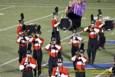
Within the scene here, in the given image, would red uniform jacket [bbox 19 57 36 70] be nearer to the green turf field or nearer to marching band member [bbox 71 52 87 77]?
marching band member [bbox 71 52 87 77]

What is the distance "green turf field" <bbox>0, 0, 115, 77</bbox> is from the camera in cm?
2841

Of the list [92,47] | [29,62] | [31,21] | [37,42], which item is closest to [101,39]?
[92,47]

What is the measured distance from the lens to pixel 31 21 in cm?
3988

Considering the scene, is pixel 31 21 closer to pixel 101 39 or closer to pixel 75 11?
pixel 75 11

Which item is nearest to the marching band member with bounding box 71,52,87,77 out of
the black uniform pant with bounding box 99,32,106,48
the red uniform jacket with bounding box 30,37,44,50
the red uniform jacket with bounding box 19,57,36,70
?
the red uniform jacket with bounding box 19,57,36,70

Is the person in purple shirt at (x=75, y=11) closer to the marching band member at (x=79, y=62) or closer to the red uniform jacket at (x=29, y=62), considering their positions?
the marching band member at (x=79, y=62)

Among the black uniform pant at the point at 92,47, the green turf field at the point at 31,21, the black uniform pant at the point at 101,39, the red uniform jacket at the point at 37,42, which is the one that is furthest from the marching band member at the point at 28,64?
the black uniform pant at the point at 101,39

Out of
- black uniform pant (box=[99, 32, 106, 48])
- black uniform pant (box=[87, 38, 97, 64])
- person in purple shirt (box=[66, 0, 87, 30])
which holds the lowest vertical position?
black uniform pant (box=[87, 38, 97, 64])

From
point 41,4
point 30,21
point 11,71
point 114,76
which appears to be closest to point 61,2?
point 41,4

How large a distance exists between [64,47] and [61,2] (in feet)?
60.2

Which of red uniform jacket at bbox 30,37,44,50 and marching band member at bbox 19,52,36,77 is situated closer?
marching band member at bbox 19,52,36,77

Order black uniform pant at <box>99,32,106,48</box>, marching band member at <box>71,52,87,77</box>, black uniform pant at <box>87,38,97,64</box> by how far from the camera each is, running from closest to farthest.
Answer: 1. marching band member at <box>71,52,87,77</box>
2. black uniform pant at <box>87,38,97,64</box>
3. black uniform pant at <box>99,32,106,48</box>

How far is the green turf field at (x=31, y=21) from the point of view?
2841cm

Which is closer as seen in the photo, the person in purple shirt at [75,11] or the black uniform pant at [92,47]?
the black uniform pant at [92,47]
